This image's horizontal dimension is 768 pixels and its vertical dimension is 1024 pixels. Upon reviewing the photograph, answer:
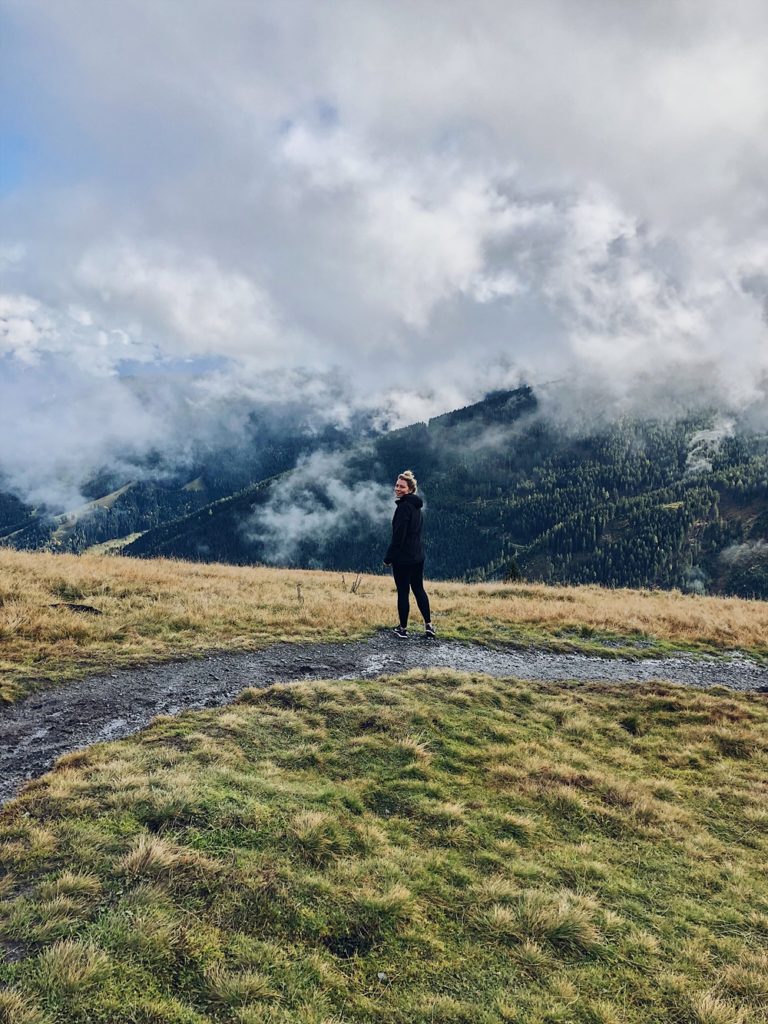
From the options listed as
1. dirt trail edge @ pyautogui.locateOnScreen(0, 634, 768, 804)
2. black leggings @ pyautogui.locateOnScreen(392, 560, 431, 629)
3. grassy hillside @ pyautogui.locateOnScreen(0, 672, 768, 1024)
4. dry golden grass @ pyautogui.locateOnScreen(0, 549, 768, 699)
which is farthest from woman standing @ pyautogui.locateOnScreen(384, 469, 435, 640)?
grassy hillside @ pyautogui.locateOnScreen(0, 672, 768, 1024)

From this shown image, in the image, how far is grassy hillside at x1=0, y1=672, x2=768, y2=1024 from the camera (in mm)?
4727

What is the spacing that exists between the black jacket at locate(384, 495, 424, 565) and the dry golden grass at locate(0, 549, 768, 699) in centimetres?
359

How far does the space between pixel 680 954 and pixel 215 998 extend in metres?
4.72

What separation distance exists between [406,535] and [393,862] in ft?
37.8

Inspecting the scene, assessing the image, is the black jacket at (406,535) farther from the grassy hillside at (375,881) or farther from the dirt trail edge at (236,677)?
the grassy hillside at (375,881)

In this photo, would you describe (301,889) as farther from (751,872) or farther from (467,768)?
(751,872)

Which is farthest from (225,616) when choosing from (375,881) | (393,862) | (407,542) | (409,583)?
(375,881)

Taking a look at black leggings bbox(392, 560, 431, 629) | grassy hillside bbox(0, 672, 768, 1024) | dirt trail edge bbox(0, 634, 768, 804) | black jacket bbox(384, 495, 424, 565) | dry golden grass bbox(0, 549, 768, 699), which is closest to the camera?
grassy hillside bbox(0, 672, 768, 1024)

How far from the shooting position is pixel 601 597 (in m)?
32.4

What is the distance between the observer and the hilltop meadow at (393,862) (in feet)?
15.7

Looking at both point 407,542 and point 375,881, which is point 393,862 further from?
point 407,542

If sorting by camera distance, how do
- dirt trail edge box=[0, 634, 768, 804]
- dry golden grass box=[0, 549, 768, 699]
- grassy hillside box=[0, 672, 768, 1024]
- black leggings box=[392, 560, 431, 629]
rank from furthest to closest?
black leggings box=[392, 560, 431, 629], dry golden grass box=[0, 549, 768, 699], dirt trail edge box=[0, 634, 768, 804], grassy hillside box=[0, 672, 768, 1024]

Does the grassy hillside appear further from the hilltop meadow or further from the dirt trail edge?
the dirt trail edge

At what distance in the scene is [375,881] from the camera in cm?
632
